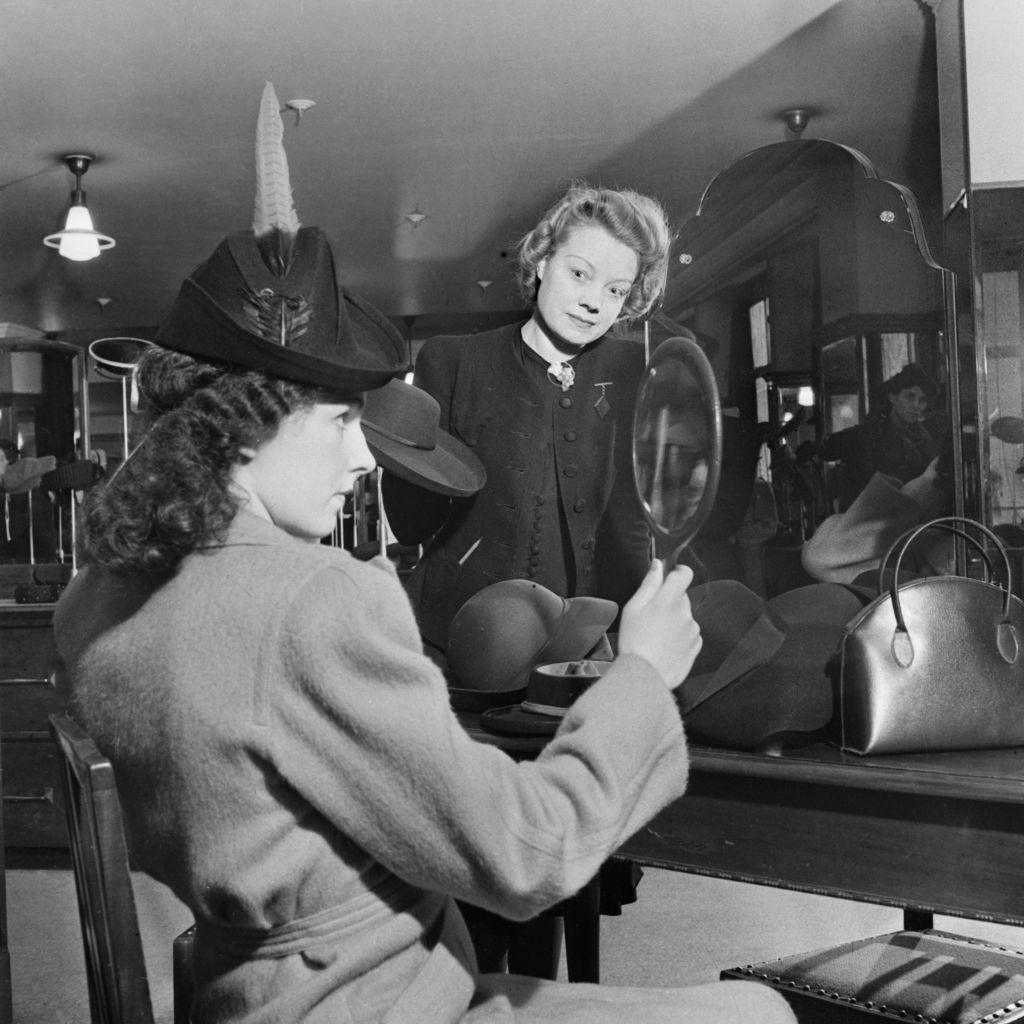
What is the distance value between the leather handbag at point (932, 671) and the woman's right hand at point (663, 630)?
0.22 meters

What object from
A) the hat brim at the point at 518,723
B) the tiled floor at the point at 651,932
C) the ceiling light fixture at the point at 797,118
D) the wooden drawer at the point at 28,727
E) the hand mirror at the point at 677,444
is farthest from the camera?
the ceiling light fixture at the point at 797,118

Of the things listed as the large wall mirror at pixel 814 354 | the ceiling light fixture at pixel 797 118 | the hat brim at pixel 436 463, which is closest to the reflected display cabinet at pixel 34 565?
the hat brim at pixel 436 463

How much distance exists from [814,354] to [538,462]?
565 millimetres

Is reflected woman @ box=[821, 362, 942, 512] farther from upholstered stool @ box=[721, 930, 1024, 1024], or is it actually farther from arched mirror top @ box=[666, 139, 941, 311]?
upholstered stool @ box=[721, 930, 1024, 1024]

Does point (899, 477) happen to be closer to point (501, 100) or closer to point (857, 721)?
point (857, 721)

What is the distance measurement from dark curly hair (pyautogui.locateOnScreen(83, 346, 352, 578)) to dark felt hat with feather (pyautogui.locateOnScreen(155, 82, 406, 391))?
0.02 meters

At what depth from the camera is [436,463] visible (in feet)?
6.04

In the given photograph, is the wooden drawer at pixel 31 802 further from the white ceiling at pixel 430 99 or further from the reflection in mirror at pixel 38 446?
the white ceiling at pixel 430 99

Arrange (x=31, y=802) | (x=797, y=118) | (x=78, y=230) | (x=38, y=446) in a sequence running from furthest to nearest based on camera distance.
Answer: (x=78, y=230) → (x=797, y=118) → (x=38, y=446) → (x=31, y=802)

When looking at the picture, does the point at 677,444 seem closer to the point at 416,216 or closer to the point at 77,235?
the point at 77,235

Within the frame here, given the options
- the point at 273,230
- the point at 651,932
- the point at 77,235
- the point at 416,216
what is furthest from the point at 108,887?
the point at 416,216

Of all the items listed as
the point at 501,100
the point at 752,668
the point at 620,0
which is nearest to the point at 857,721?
the point at 752,668

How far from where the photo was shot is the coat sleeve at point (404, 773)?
0.87 m

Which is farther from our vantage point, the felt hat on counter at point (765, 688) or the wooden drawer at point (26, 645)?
the wooden drawer at point (26, 645)
